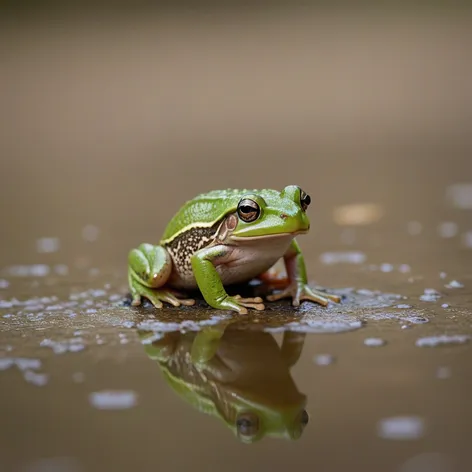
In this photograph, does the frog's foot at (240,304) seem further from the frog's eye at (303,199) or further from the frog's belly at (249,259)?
the frog's eye at (303,199)

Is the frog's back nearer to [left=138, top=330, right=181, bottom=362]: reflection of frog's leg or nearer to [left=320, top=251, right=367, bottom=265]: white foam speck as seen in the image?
[left=138, top=330, right=181, bottom=362]: reflection of frog's leg

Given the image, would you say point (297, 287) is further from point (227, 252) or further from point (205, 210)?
point (205, 210)

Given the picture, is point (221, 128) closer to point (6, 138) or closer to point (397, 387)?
point (6, 138)

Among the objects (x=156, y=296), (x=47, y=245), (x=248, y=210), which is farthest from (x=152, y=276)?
(x=47, y=245)

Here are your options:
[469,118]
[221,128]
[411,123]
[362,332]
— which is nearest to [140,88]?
[221,128]

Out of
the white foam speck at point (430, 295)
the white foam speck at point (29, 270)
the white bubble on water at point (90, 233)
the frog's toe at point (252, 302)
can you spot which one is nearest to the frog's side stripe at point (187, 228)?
the frog's toe at point (252, 302)

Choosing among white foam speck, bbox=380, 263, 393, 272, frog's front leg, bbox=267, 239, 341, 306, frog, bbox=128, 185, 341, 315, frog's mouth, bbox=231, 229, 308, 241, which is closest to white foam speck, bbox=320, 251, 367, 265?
white foam speck, bbox=380, 263, 393, 272
